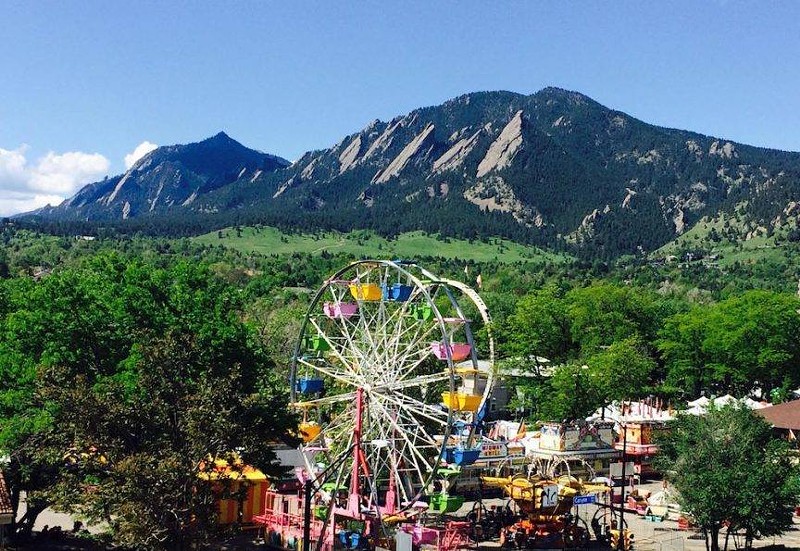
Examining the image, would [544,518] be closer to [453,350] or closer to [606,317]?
[453,350]

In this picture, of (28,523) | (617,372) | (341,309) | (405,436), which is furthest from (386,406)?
(617,372)

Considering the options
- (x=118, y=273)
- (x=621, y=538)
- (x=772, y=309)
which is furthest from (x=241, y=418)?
(x=772, y=309)

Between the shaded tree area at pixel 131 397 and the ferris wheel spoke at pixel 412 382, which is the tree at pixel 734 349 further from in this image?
the shaded tree area at pixel 131 397

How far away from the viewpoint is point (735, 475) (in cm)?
3369

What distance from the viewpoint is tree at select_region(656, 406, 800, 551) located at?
33.4 m

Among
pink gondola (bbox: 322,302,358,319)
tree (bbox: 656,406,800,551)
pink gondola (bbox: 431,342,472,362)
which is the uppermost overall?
pink gondola (bbox: 322,302,358,319)

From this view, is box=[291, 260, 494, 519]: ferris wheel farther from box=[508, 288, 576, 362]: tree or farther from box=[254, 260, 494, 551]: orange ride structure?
box=[508, 288, 576, 362]: tree

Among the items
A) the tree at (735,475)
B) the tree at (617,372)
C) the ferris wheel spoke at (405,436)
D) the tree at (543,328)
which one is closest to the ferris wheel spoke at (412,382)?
the ferris wheel spoke at (405,436)

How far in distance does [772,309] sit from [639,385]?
25.9 metres

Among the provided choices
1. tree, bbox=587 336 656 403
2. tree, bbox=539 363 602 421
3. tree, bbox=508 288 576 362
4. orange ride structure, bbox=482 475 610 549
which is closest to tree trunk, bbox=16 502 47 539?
orange ride structure, bbox=482 475 610 549

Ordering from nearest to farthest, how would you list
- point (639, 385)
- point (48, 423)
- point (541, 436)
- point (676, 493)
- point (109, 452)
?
1. point (109, 452)
2. point (48, 423)
3. point (676, 493)
4. point (541, 436)
5. point (639, 385)

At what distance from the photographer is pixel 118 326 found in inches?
1377

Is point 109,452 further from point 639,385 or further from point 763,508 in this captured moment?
point 639,385

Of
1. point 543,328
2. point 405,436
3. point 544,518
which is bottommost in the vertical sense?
point 544,518
